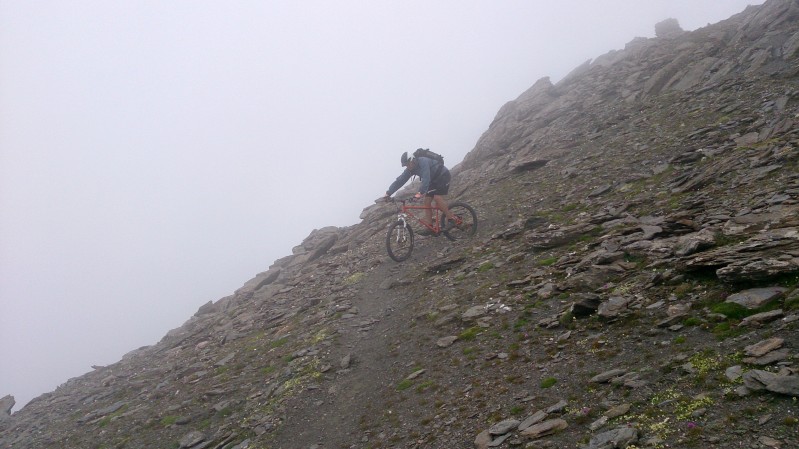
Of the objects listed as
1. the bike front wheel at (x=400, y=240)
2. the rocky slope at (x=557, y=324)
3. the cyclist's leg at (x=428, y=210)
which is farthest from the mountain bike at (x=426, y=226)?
the rocky slope at (x=557, y=324)

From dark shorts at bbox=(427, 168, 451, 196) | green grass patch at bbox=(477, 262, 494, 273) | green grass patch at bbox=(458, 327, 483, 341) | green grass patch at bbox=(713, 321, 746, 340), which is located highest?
dark shorts at bbox=(427, 168, 451, 196)

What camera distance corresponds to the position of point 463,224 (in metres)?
23.4

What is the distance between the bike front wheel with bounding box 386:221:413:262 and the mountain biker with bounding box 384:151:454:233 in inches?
61.3

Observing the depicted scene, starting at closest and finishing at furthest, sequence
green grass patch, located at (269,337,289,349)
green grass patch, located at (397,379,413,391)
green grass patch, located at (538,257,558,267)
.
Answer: green grass patch, located at (397,379,413,391) → green grass patch, located at (538,257,558,267) → green grass patch, located at (269,337,289,349)

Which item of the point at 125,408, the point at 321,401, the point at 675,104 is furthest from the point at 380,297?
the point at 675,104

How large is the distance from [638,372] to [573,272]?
18.0 ft

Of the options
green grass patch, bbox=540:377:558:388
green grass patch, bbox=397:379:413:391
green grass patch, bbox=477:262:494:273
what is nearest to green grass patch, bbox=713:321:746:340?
green grass patch, bbox=540:377:558:388

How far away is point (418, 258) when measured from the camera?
74.7 ft

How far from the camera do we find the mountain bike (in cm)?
2247

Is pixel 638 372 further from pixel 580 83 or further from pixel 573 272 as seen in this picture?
pixel 580 83

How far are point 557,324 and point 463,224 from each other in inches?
489

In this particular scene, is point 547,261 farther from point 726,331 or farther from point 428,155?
point 428,155

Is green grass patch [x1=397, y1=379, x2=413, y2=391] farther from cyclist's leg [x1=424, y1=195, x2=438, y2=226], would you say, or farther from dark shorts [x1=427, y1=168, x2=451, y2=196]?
cyclist's leg [x1=424, y1=195, x2=438, y2=226]

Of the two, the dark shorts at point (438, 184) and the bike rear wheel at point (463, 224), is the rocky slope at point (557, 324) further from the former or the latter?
the dark shorts at point (438, 184)
